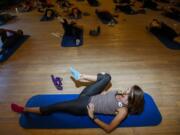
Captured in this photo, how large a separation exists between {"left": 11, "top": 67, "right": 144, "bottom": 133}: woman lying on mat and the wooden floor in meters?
0.21

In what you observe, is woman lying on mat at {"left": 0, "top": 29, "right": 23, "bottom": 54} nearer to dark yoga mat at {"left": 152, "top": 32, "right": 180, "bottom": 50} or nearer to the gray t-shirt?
the gray t-shirt

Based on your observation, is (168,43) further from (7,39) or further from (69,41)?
(7,39)

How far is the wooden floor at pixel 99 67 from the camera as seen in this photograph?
241cm

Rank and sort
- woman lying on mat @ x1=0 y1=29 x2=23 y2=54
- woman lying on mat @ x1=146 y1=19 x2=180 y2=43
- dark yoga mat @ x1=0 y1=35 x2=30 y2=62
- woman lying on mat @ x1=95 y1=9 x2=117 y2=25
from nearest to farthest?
dark yoga mat @ x1=0 y1=35 x2=30 y2=62
woman lying on mat @ x1=0 y1=29 x2=23 y2=54
woman lying on mat @ x1=146 y1=19 x2=180 y2=43
woman lying on mat @ x1=95 y1=9 x2=117 y2=25

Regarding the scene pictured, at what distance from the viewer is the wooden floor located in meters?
2.41

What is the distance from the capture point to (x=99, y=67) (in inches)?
138

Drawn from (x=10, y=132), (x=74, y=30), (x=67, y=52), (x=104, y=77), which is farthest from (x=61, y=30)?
(x=10, y=132)

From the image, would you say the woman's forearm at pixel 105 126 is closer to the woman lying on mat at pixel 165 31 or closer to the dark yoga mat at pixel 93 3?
the woman lying on mat at pixel 165 31

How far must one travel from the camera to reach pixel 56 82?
302cm

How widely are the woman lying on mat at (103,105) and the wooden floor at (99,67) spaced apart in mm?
214

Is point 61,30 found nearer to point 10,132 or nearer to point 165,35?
point 165,35

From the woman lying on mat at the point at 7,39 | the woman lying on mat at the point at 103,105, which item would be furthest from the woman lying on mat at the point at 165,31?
the woman lying on mat at the point at 7,39

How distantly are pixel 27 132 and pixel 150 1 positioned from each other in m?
6.05

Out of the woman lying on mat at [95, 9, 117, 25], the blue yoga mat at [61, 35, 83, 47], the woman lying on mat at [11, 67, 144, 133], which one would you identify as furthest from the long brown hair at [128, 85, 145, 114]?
the woman lying on mat at [95, 9, 117, 25]
